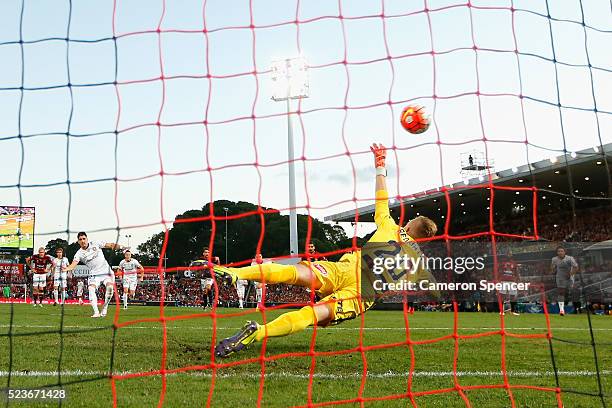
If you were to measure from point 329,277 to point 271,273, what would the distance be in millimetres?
580

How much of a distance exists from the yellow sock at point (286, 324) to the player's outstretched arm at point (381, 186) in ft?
3.46

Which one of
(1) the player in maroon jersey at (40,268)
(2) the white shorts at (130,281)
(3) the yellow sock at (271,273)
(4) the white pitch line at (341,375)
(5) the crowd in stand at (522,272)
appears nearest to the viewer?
(4) the white pitch line at (341,375)

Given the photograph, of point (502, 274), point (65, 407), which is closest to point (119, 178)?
point (65, 407)

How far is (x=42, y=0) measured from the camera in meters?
5.16

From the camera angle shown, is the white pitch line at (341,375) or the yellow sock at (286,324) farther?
the yellow sock at (286,324)

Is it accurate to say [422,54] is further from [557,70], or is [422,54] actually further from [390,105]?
[557,70]

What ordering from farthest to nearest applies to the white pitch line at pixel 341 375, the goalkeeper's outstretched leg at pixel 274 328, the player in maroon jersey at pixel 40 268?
the player in maroon jersey at pixel 40 268
the goalkeeper's outstretched leg at pixel 274 328
the white pitch line at pixel 341 375

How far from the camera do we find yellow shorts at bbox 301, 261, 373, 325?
6.11 meters

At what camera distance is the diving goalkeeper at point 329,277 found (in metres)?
5.93

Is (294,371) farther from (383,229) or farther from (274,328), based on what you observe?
(383,229)

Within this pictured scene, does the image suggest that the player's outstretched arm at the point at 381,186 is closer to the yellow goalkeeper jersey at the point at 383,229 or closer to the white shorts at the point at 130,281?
the yellow goalkeeper jersey at the point at 383,229

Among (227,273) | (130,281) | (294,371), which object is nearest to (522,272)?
(130,281)

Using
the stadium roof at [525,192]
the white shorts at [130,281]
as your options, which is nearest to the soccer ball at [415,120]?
the white shorts at [130,281]

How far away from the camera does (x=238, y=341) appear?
5738mm
